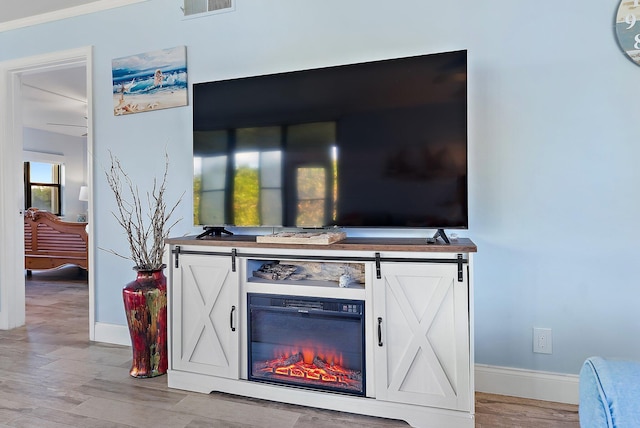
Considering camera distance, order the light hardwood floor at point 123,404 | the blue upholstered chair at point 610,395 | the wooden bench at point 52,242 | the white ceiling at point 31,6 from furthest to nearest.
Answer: the wooden bench at point 52,242 → the white ceiling at point 31,6 → the light hardwood floor at point 123,404 → the blue upholstered chair at point 610,395

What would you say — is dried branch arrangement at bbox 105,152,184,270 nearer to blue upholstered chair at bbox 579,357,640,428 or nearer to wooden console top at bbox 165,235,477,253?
wooden console top at bbox 165,235,477,253

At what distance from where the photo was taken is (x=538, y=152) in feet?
6.34

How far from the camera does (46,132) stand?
6926 millimetres

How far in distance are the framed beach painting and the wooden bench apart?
2735 mm

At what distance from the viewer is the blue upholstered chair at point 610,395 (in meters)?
0.65

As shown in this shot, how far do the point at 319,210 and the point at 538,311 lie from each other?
125cm

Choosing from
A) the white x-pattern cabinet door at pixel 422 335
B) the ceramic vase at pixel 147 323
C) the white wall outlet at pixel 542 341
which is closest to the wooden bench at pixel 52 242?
the ceramic vase at pixel 147 323

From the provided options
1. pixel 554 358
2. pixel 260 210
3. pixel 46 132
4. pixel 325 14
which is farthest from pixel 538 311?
pixel 46 132

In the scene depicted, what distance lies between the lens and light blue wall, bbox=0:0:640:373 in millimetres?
1838

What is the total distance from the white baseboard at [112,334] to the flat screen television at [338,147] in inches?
46.0

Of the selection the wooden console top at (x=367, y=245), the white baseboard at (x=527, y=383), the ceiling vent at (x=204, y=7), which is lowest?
the white baseboard at (x=527, y=383)

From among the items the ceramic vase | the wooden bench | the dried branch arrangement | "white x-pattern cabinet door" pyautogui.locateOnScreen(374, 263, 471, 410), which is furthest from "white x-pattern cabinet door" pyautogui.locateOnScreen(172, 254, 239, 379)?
the wooden bench

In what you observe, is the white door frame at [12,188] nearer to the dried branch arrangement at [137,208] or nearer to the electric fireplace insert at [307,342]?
the dried branch arrangement at [137,208]

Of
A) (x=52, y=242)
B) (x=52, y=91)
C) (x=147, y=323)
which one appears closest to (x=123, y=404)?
(x=147, y=323)
